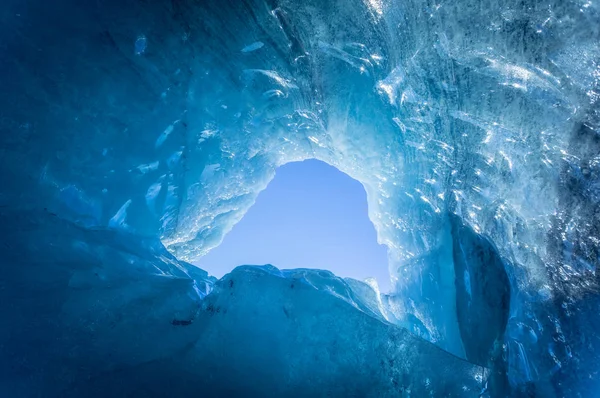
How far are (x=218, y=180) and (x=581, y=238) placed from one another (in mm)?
6318

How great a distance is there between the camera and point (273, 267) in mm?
5180

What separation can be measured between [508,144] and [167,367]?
5.35m

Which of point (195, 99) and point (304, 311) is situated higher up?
point (195, 99)

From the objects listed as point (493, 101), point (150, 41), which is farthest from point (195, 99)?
point (493, 101)

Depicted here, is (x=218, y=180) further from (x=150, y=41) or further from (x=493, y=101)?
(x=493, y=101)

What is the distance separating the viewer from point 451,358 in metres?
4.40

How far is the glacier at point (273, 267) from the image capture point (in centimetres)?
392

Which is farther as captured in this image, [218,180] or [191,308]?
[218,180]

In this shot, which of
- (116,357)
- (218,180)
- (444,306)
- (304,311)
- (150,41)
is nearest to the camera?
(116,357)

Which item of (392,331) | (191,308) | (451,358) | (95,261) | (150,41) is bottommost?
(451,358)

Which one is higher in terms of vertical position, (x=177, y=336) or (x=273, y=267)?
(x=177, y=336)

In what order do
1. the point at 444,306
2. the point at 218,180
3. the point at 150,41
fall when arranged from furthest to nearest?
1. the point at 218,180
2. the point at 444,306
3. the point at 150,41

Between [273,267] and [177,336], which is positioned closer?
[177,336]

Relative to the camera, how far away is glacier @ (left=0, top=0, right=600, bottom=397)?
12.8 feet
